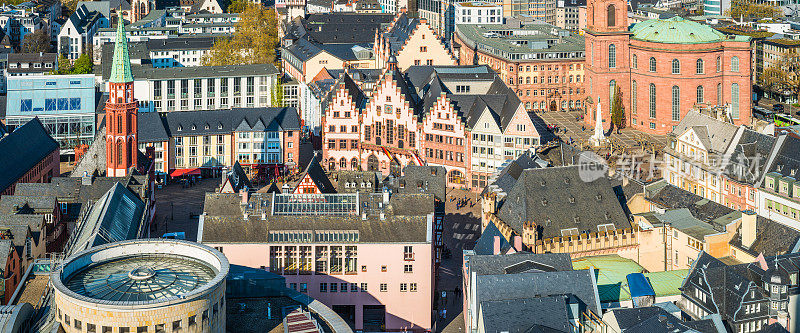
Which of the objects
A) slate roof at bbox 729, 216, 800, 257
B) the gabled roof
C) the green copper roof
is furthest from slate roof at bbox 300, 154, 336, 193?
slate roof at bbox 729, 216, 800, 257

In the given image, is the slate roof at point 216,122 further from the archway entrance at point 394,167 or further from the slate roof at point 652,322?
the slate roof at point 652,322

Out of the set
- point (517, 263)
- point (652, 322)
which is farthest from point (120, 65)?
point (652, 322)

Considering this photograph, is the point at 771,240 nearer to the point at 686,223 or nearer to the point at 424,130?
the point at 686,223

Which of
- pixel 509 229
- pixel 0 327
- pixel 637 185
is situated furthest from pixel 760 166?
pixel 0 327

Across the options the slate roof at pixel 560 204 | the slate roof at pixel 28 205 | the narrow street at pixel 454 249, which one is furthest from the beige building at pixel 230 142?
the slate roof at pixel 560 204

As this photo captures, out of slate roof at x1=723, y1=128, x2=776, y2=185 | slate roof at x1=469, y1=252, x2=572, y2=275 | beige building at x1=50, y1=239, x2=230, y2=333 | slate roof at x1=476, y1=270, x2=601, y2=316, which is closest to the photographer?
beige building at x1=50, y1=239, x2=230, y2=333

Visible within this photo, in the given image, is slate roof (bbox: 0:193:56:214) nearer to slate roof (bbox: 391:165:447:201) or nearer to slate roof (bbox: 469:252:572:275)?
slate roof (bbox: 391:165:447:201)
